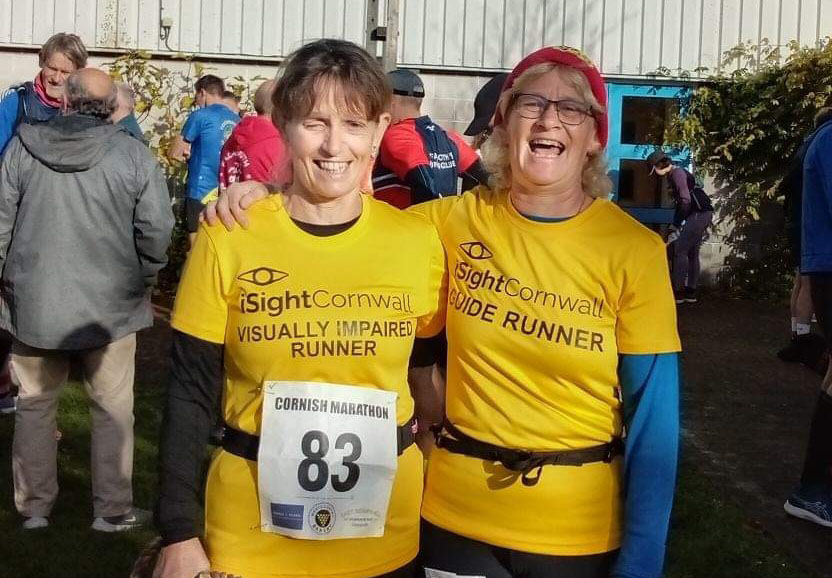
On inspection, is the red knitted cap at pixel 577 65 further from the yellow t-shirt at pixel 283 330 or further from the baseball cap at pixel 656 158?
the baseball cap at pixel 656 158

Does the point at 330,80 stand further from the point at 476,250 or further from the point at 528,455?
the point at 528,455

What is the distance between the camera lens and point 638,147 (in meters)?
13.5

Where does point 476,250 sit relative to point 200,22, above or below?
below

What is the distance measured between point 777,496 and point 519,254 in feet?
13.0

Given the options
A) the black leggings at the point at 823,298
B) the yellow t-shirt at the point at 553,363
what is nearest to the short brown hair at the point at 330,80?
the yellow t-shirt at the point at 553,363

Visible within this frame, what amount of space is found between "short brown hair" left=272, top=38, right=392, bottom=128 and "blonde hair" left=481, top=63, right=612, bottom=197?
0.38 m

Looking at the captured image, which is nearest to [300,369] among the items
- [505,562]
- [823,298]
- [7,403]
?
[505,562]

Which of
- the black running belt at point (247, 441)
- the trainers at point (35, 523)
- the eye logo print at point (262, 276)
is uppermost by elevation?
the eye logo print at point (262, 276)

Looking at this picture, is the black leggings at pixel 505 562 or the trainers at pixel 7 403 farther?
the trainers at pixel 7 403

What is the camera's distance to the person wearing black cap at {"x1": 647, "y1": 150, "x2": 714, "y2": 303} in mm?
12688

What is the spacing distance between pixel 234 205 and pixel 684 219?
10.8m

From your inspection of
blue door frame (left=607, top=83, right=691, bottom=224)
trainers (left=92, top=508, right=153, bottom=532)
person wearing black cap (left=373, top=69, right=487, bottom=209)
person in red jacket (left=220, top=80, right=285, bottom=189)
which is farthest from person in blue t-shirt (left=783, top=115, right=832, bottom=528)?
blue door frame (left=607, top=83, right=691, bottom=224)

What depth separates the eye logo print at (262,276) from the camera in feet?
7.92

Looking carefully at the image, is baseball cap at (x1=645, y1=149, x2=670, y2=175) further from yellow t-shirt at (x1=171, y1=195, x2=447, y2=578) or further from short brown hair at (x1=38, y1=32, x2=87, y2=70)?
yellow t-shirt at (x1=171, y1=195, x2=447, y2=578)
